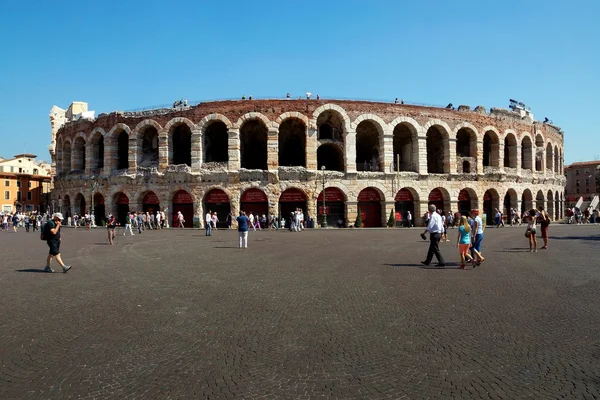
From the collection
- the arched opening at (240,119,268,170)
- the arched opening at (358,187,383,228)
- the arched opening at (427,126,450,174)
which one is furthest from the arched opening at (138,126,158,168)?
the arched opening at (427,126,450,174)

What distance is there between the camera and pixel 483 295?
7.29m

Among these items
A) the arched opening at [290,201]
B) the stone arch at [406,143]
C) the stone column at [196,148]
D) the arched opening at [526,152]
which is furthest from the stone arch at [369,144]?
the arched opening at [526,152]

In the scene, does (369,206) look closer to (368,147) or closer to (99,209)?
(368,147)

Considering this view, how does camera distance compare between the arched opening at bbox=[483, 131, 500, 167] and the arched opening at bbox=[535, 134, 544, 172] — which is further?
the arched opening at bbox=[535, 134, 544, 172]

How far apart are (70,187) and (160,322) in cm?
3817

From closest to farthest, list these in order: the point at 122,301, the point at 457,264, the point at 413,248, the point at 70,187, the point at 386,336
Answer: the point at 386,336 → the point at 122,301 → the point at 457,264 → the point at 413,248 → the point at 70,187

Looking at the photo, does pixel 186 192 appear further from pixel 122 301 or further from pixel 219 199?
pixel 122 301

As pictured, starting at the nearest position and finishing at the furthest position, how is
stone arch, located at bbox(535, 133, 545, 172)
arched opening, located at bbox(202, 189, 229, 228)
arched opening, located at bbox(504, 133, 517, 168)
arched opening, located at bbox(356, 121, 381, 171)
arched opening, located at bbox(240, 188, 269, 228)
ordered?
arched opening, located at bbox(240, 188, 269, 228) < arched opening, located at bbox(202, 189, 229, 228) < arched opening, located at bbox(356, 121, 381, 171) < arched opening, located at bbox(504, 133, 517, 168) < stone arch, located at bbox(535, 133, 545, 172)

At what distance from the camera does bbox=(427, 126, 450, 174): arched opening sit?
33.7 m

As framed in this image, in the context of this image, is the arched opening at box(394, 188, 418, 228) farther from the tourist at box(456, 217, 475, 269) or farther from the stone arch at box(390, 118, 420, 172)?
the tourist at box(456, 217, 475, 269)

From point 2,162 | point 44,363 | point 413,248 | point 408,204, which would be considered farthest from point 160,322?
point 2,162

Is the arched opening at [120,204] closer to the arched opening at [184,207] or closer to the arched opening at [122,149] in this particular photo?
the arched opening at [122,149]

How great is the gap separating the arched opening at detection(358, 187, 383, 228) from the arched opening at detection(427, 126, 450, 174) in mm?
7092

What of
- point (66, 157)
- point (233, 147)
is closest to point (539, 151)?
point (233, 147)
